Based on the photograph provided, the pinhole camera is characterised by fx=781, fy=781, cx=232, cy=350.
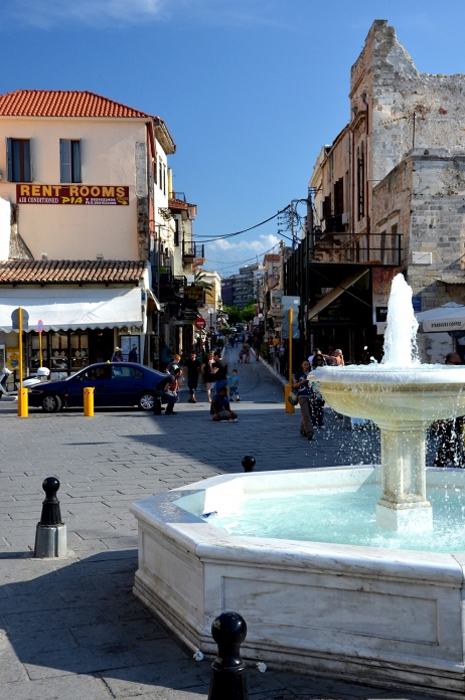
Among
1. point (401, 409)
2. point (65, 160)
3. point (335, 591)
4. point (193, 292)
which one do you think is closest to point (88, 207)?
point (65, 160)

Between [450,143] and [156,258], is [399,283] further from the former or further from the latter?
[156,258]

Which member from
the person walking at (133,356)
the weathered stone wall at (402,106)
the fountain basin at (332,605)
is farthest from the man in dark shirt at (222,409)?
the weathered stone wall at (402,106)

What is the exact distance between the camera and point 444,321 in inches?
702

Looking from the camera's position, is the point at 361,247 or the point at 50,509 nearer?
the point at 50,509

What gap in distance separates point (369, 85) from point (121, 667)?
2973cm

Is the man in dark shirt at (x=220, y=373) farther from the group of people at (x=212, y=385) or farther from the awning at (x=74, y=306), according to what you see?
the awning at (x=74, y=306)

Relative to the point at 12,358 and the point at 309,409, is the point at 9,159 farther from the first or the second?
the point at 309,409

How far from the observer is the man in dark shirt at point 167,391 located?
2002 centimetres

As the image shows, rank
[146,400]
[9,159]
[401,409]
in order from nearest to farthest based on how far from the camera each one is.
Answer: [401,409]
[146,400]
[9,159]

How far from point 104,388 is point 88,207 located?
1284 centimetres

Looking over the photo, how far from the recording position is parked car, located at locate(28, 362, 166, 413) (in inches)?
845

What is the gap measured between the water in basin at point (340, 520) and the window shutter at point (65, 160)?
27.0m

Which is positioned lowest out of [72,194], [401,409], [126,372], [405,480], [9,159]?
[405,480]

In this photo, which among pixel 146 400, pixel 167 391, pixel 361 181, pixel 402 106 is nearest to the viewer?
pixel 167 391
